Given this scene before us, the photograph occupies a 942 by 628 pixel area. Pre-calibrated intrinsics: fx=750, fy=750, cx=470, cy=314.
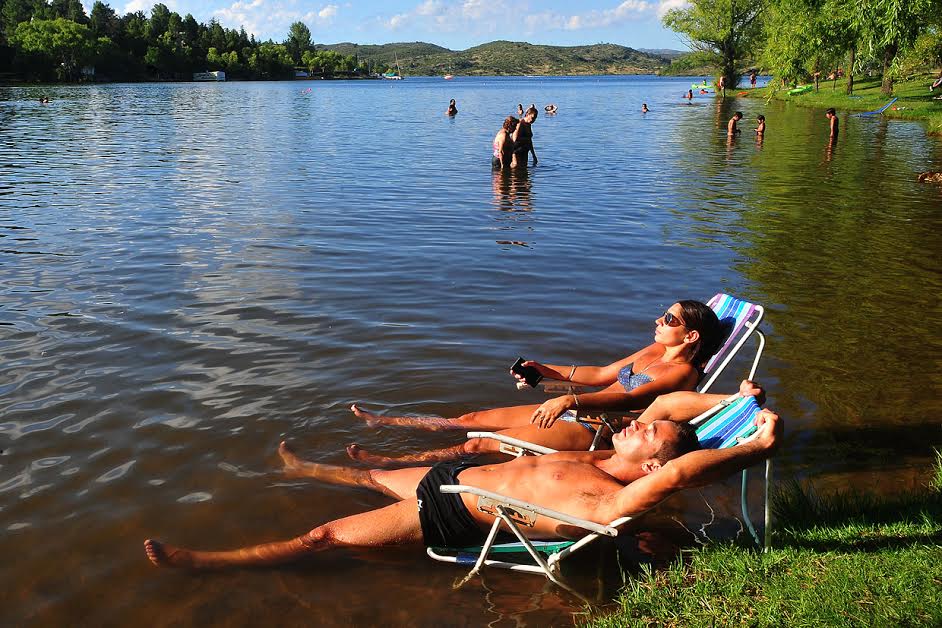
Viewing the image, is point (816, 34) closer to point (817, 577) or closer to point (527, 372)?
point (527, 372)

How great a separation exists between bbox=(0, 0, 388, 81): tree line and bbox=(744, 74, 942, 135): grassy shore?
87703 millimetres

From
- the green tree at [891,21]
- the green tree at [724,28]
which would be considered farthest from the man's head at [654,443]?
the green tree at [724,28]

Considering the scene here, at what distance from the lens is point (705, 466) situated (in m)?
3.18

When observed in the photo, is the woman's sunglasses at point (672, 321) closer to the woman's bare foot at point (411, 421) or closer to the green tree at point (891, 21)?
the woman's bare foot at point (411, 421)

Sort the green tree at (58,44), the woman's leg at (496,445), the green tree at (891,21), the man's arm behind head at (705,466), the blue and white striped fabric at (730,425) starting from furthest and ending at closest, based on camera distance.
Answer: the green tree at (58,44) < the green tree at (891,21) < the woman's leg at (496,445) < the blue and white striped fabric at (730,425) < the man's arm behind head at (705,466)

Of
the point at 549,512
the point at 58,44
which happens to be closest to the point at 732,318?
the point at 549,512

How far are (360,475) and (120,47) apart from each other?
466ft

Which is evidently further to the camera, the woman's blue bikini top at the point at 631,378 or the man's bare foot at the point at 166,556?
the woman's blue bikini top at the point at 631,378

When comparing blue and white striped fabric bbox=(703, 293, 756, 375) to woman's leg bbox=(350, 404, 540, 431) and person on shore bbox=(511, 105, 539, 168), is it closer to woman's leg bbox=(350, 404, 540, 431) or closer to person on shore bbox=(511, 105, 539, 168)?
woman's leg bbox=(350, 404, 540, 431)

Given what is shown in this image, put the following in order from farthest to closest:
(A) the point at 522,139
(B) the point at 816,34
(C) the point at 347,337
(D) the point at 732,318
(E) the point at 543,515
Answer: (B) the point at 816,34
(A) the point at 522,139
(C) the point at 347,337
(D) the point at 732,318
(E) the point at 543,515

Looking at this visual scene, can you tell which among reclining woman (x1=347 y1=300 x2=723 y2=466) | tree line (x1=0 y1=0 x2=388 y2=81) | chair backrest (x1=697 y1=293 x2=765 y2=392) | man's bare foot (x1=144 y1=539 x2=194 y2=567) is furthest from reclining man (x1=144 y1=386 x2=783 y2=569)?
tree line (x1=0 y1=0 x2=388 y2=81)

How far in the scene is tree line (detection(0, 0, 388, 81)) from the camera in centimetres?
9675

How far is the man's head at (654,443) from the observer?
369cm

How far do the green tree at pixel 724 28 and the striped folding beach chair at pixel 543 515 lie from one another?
2627 inches
